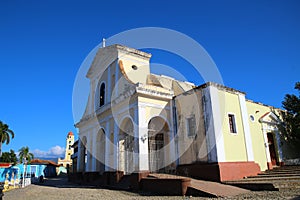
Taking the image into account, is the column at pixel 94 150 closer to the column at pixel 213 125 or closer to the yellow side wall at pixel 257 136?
the column at pixel 213 125

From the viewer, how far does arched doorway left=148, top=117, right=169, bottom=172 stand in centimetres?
1391

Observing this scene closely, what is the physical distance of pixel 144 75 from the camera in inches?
691

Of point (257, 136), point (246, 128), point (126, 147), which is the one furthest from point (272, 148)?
point (126, 147)

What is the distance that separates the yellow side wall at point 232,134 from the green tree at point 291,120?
5.55 m

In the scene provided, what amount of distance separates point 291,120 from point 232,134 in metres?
7.43

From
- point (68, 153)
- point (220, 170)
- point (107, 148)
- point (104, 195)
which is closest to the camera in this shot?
point (104, 195)

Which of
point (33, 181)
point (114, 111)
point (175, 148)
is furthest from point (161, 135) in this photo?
point (33, 181)

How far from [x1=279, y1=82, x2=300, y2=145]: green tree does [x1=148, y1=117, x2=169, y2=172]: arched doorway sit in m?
8.72

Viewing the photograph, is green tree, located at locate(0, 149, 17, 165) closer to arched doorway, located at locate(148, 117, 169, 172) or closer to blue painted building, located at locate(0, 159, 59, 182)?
blue painted building, located at locate(0, 159, 59, 182)

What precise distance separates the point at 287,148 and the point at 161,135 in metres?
9.32

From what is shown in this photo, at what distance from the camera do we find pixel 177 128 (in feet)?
45.3

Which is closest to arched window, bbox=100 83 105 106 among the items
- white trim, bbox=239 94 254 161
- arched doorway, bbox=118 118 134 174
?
arched doorway, bbox=118 118 134 174

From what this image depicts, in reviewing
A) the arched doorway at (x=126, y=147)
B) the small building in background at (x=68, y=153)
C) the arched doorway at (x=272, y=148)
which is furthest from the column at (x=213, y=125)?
the small building in background at (x=68, y=153)

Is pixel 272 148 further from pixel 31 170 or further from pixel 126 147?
pixel 31 170
